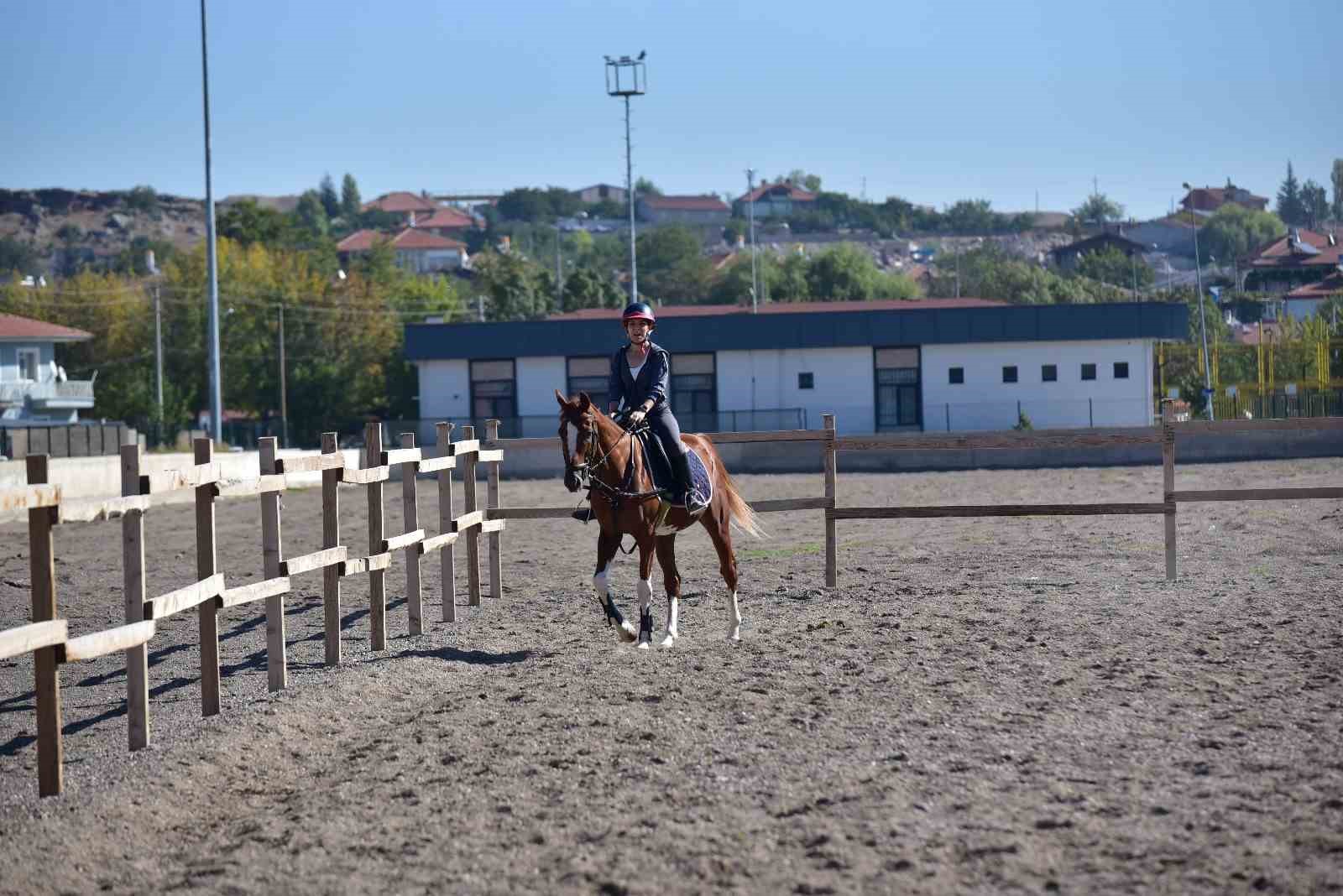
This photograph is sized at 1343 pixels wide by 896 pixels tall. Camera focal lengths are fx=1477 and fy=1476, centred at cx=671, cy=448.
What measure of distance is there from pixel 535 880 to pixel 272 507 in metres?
Answer: 4.82

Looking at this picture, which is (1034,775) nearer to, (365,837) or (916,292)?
(365,837)

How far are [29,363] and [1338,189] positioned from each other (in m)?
171

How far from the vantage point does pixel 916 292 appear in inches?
4146

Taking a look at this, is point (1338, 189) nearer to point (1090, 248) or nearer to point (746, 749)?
point (1090, 248)

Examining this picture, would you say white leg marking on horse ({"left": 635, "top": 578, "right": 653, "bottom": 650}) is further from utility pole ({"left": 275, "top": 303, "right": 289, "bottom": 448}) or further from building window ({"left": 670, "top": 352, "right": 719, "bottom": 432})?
utility pole ({"left": 275, "top": 303, "right": 289, "bottom": 448})

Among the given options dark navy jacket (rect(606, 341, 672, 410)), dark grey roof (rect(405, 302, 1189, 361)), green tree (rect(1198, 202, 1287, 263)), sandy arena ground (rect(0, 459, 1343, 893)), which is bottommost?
sandy arena ground (rect(0, 459, 1343, 893))

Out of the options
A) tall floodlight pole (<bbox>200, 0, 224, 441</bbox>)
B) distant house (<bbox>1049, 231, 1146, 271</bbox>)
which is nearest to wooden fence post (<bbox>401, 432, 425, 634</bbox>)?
tall floodlight pole (<bbox>200, 0, 224, 441</bbox>)

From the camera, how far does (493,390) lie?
51.7 metres

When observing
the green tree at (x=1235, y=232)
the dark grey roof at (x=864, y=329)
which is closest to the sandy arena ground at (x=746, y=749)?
the dark grey roof at (x=864, y=329)

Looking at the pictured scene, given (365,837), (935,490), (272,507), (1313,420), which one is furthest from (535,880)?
(935,490)

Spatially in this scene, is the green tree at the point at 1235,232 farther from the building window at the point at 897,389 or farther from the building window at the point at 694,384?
the building window at the point at 694,384

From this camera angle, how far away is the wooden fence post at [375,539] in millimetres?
11477

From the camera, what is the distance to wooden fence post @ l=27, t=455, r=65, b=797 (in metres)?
7.21

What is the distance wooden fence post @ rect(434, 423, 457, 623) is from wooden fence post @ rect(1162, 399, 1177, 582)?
21.6ft
